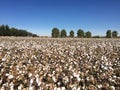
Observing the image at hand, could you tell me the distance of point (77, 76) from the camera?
811 centimetres

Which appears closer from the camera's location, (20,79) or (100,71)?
(20,79)

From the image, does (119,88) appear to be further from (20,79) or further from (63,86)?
(20,79)

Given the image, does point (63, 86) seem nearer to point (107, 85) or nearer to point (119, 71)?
point (107, 85)

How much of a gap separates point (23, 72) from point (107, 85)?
3269mm

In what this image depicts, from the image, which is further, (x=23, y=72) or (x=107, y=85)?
(x=23, y=72)

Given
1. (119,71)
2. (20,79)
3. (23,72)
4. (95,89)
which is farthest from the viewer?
(119,71)

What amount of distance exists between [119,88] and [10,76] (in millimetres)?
3947

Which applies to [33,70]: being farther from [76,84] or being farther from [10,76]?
[76,84]

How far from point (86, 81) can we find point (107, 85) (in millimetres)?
966

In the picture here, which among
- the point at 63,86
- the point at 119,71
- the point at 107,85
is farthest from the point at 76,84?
the point at 119,71

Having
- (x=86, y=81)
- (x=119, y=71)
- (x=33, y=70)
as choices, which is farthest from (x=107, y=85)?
(x=33, y=70)

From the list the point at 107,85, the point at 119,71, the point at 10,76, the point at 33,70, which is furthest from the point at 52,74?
the point at 119,71

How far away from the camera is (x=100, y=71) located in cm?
921

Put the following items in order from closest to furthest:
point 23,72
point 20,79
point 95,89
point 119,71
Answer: point 95,89
point 20,79
point 23,72
point 119,71
